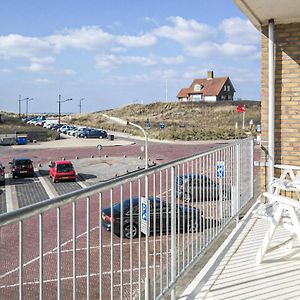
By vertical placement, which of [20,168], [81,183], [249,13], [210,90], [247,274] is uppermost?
[210,90]

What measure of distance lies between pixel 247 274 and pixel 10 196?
849 inches

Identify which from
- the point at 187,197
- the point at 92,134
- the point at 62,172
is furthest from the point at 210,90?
the point at 187,197

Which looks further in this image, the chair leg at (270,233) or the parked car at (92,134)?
the parked car at (92,134)

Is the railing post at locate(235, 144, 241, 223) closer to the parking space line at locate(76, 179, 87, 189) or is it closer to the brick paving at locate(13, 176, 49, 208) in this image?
the brick paving at locate(13, 176, 49, 208)

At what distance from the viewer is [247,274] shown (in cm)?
427

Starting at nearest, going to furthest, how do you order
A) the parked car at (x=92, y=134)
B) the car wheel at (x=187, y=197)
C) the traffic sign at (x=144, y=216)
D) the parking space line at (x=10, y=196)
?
the traffic sign at (x=144, y=216)
the car wheel at (x=187, y=197)
the parking space line at (x=10, y=196)
the parked car at (x=92, y=134)

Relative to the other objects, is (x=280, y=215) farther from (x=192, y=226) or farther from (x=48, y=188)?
(x=48, y=188)

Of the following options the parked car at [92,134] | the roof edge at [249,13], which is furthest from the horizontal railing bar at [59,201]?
the parked car at [92,134]

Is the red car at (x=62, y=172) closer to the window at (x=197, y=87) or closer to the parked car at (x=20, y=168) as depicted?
the parked car at (x=20, y=168)

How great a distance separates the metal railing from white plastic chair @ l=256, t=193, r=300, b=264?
616 mm

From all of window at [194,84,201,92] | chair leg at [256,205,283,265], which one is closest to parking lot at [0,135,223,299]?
chair leg at [256,205,283,265]

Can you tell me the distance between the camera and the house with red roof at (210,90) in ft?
350

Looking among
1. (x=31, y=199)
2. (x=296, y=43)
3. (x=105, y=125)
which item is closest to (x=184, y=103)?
(x=105, y=125)

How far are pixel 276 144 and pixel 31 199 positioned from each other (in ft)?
59.7
